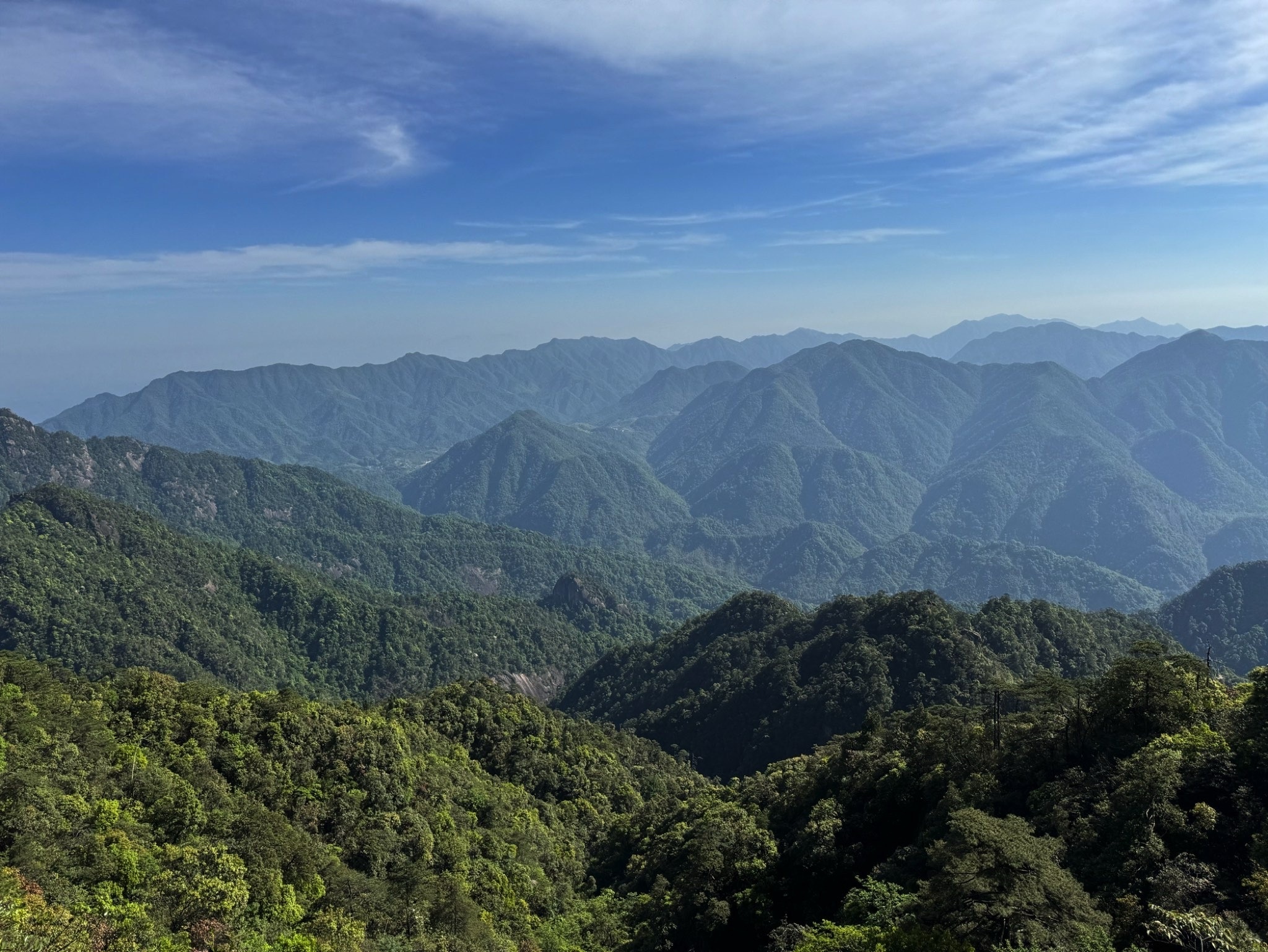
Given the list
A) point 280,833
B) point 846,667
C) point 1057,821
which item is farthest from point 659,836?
point 846,667

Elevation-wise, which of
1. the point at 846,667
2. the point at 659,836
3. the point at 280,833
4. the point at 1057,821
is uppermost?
the point at 1057,821

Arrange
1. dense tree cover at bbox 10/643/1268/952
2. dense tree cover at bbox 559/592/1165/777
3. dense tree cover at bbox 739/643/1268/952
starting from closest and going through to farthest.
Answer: dense tree cover at bbox 739/643/1268/952 < dense tree cover at bbox 10/643/1268/952 < dense tree cover at bbox 559/592/1165/777

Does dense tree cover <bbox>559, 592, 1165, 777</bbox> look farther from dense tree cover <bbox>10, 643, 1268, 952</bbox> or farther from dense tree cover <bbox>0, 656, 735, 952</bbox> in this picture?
dense tree cover <bbox>0, 656, 735, 952</bbox>

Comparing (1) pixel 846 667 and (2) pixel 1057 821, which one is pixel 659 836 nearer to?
(2) pixel 1057 821

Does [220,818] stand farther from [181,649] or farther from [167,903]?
[181,649]

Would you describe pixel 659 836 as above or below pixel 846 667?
above

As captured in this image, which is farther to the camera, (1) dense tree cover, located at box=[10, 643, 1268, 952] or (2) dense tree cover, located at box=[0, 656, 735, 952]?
(2) dense tree cover, located at box=[0, 656, 735, 952]

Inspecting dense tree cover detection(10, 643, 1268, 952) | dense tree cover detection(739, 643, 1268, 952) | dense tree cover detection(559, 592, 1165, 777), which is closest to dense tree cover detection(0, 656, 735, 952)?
dense tree cover detection(10, 643, 1268, 952)

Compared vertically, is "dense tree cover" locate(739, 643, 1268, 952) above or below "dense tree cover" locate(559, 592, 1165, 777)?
above

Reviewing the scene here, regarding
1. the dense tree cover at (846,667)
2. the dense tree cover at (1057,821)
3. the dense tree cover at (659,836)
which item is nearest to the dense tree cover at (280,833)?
the dense tree cover at (659,836)
